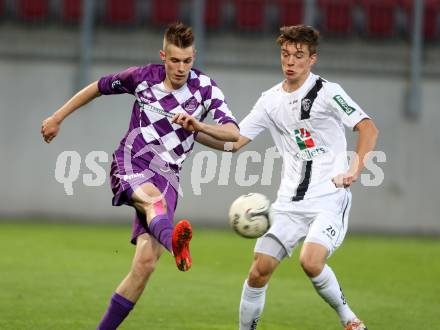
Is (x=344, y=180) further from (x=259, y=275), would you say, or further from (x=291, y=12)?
(x=291, y=12)

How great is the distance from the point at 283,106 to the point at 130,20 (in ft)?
37.7

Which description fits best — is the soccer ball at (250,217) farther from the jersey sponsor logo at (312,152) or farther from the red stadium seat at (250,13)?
the red stadium seat at (250,13)

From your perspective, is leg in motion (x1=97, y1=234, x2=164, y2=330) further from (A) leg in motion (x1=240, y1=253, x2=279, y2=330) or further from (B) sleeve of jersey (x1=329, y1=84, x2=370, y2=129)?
(B) sleeve of jersey (x1=329, y1=84, x2=370, y2=129)

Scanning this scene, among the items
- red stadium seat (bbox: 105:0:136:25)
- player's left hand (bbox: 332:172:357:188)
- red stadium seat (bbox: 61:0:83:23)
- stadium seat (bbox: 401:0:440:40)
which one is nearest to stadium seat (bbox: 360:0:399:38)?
stadium seat (bbox: 401:0:440:40)

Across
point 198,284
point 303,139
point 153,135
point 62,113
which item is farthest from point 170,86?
point 198,284

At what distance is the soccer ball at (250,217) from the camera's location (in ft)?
21.0

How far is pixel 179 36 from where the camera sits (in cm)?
645

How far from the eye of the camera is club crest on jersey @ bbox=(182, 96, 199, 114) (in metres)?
6.63

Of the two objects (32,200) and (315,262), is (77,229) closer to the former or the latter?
(32,200)

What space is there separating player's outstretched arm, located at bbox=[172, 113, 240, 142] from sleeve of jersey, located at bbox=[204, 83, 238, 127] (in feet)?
0.21

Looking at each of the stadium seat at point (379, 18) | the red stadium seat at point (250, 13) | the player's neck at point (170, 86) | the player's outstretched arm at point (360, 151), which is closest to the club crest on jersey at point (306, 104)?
the player's outstretched arm at point (360, 151)

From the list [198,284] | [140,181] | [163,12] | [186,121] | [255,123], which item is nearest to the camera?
[186,121]

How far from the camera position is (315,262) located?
6.54 meters

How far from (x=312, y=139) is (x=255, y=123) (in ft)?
1.54
